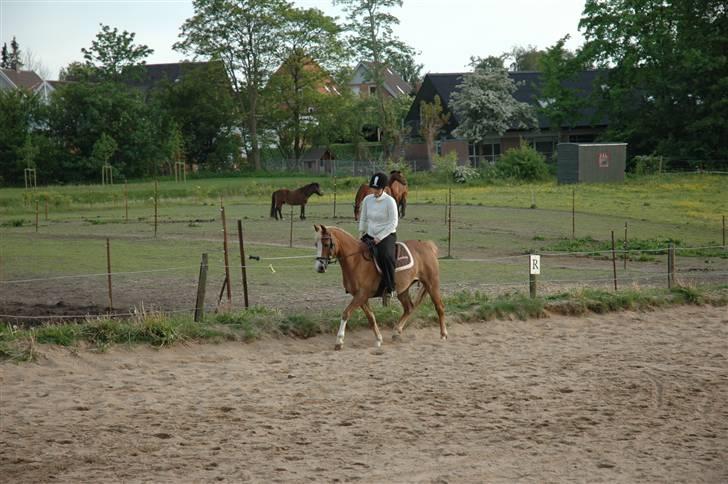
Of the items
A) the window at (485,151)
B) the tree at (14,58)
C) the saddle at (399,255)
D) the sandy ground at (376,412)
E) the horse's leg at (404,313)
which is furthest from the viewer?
the tree at (14,58)

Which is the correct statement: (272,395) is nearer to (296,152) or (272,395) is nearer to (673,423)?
(673,423)

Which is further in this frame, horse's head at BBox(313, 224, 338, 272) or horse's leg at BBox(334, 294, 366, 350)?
horse's leg at BBox(334, 294, 366, 350)

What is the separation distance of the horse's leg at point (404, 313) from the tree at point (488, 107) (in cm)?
5555

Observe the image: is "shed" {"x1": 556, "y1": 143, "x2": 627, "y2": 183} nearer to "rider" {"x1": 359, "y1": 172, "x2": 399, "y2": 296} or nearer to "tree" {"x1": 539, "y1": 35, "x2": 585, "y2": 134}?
"tree" {"x1": 539, "y1": 35, "x2": 585, "y2": 134}

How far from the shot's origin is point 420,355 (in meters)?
13.3

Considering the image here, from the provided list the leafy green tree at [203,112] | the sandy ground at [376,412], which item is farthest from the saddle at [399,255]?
the leafy green tree at [203,112]

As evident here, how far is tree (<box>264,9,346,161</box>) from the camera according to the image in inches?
3031

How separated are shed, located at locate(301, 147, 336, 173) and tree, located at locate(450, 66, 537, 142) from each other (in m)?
11.9

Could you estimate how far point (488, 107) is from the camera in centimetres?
6881

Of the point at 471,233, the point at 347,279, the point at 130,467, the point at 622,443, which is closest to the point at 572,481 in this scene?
the point at 622,443

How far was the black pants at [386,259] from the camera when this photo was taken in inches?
542

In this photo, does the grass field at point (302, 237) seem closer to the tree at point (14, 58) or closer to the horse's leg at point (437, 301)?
the horse's leg at point (437, 301)

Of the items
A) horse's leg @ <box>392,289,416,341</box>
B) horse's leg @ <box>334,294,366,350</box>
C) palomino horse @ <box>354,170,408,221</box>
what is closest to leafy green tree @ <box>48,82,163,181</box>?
A: palomino horse @ <box>354,170,408,221</box>

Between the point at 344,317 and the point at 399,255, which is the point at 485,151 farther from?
the point at 344,317
